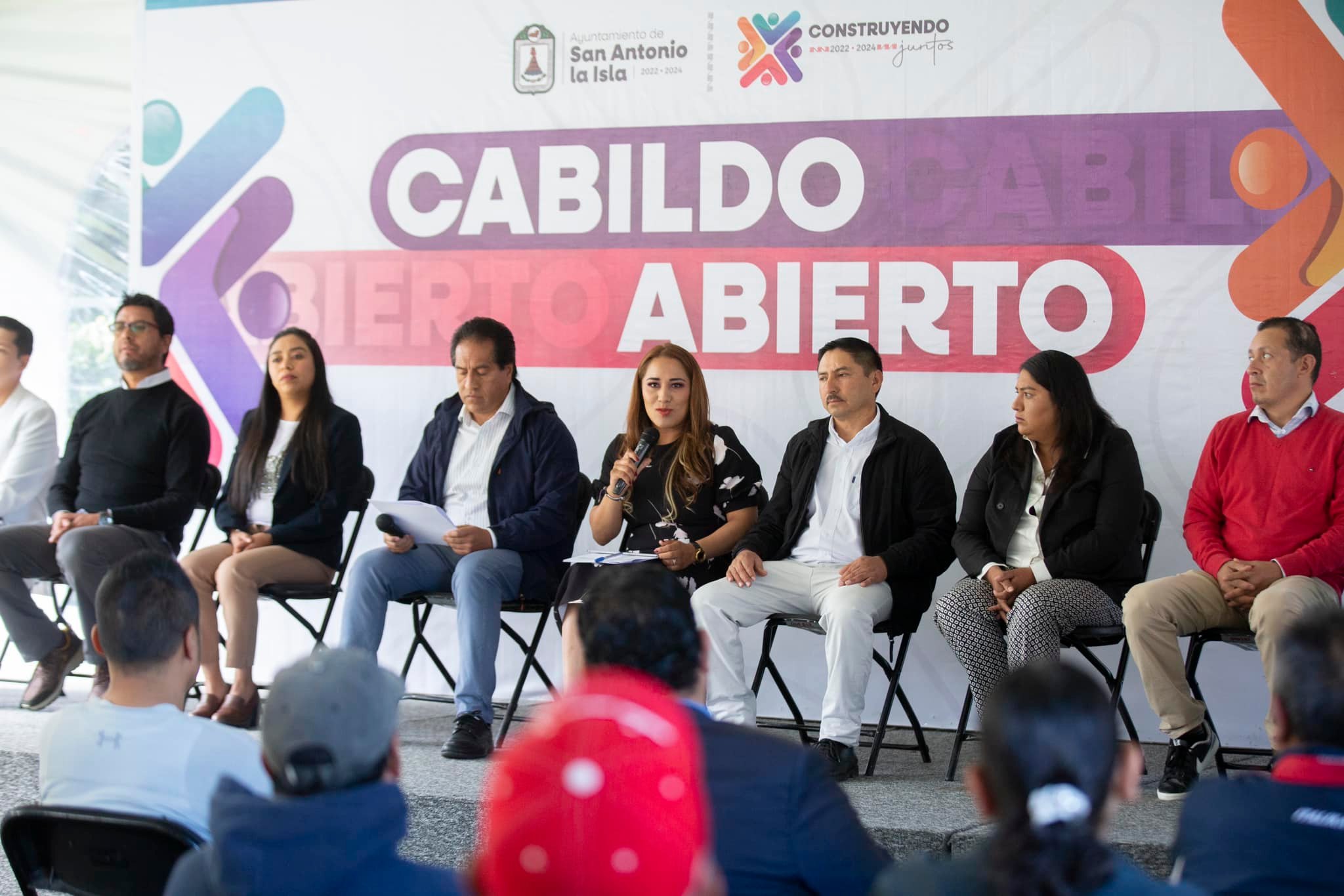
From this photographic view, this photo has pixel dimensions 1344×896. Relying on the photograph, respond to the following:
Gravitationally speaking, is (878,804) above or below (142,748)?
below

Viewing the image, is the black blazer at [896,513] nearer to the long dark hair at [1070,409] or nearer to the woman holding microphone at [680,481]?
the woman holding microphone at [680,481]

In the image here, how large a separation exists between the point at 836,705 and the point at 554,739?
2633 millimetres

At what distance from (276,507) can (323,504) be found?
7.1 inches

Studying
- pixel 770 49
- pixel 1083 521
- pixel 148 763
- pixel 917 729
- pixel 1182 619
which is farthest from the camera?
pixel 770 49

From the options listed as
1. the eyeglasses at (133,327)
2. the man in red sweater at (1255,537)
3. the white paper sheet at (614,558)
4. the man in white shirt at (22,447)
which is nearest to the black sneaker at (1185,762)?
the man in red sweater at (1255,537)

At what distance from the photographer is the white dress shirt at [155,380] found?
177 inches

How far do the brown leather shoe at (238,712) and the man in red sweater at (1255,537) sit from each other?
270 cm

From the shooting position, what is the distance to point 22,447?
461 centimetres

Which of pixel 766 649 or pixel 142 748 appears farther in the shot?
pixel 766 649

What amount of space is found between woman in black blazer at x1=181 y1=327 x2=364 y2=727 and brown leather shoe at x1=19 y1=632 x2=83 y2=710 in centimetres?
49

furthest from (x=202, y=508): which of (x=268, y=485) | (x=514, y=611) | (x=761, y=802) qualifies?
(x=761, y=802)

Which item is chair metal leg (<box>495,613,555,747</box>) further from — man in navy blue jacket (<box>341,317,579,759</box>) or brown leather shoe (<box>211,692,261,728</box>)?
brown leather shoe (<box>211,692,261,728</box>)

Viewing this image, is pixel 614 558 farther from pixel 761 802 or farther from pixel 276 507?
pixel 761 802

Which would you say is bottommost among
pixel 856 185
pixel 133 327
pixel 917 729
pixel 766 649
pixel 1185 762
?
pixel 917 729
